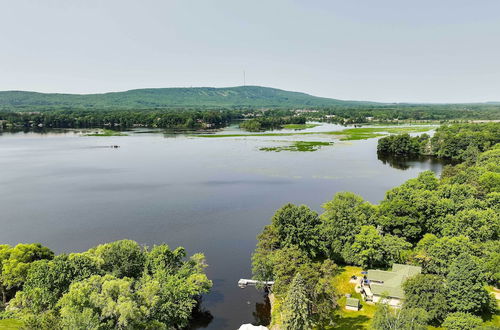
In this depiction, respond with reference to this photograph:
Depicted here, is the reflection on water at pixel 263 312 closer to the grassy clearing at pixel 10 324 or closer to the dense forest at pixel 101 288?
the dense forest at pixel 101 288

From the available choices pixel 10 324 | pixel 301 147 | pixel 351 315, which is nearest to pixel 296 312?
pixel 351 315

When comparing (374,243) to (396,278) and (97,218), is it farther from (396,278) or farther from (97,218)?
(97,218)

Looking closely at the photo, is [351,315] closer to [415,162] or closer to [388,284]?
[388,284]

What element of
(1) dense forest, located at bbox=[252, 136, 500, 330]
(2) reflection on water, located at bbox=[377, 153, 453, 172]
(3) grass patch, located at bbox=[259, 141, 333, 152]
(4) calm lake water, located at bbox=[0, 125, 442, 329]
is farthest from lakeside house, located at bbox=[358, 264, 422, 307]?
(3) grass patch, located at bbox=[259, 141, 333, 152]

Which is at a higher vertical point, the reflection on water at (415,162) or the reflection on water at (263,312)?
the reflection on water at (415,162)

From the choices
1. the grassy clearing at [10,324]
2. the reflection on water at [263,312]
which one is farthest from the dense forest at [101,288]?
the reflection on water at [263,312]

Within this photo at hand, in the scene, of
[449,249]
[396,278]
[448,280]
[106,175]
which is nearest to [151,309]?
[396,278]

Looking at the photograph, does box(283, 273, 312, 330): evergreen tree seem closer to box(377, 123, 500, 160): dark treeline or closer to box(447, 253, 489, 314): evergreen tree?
box(447, 253, 489, 314): evergreen tree
